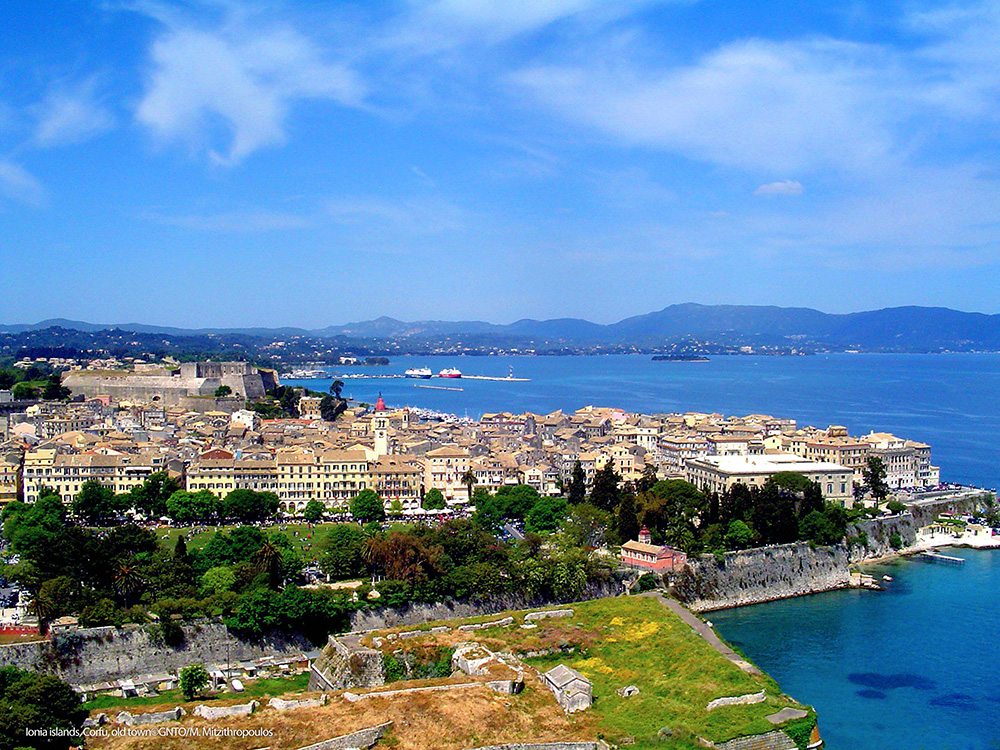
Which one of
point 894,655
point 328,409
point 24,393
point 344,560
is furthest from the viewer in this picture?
point 328,409

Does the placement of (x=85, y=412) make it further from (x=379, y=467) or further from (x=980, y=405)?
(x=980, y=405)

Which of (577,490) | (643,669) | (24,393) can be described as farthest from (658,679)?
(24,393)

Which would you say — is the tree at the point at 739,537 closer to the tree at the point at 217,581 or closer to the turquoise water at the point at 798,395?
the tree at the point at 217,581

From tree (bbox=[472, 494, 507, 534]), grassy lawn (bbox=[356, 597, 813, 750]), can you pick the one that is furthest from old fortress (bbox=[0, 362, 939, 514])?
grassy lawn (bbox=[356, 597, 813, 750])

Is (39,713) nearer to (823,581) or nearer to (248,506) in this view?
(248,506)

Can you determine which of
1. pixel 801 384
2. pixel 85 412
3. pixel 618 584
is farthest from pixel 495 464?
pixel 801 384

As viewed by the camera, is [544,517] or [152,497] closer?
[544,517]

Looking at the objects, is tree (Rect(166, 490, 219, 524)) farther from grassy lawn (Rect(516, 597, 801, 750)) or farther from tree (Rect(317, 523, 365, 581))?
grassy lawn (Rect(516, 597, 801, 750))

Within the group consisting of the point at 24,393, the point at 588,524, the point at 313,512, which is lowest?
the point at 313,512
